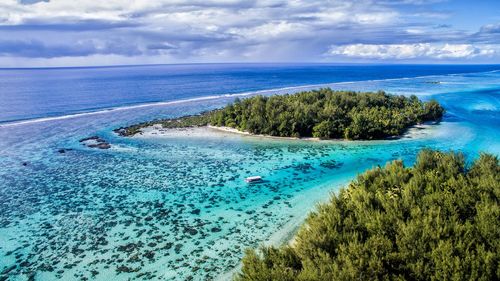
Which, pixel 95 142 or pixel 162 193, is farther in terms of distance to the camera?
pixel 95 142

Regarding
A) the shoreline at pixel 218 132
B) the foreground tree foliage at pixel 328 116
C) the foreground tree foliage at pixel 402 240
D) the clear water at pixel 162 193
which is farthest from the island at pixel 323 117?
the foreground tree foliage at pixel 402 240

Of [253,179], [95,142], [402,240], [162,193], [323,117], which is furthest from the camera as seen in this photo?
[323,117]

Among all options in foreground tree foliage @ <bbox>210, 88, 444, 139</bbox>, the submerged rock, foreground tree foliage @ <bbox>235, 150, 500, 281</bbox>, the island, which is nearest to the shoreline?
the island

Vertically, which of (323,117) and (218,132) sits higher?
(323,117)

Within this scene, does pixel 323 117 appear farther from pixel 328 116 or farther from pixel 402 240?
pixel 402 240

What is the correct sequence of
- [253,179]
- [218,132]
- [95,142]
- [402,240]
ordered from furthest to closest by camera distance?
[218,132] < [95,142] < [253,179] < [402,240]

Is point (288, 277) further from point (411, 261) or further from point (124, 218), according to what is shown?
point (124, 218)

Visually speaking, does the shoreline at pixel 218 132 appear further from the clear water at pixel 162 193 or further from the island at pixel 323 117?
the clear water at pixel 162 193

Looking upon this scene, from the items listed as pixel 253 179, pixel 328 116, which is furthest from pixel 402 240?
pixel 328 116

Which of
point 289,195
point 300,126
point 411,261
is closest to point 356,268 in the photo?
point 411,261
